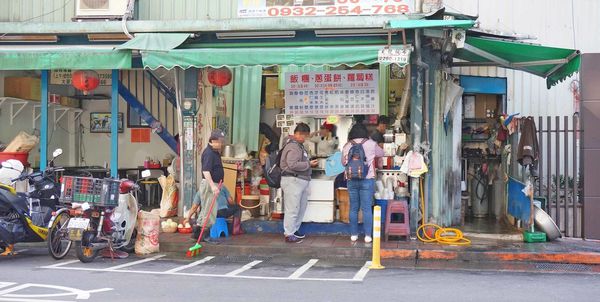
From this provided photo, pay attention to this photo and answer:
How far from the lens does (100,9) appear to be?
11680 mm

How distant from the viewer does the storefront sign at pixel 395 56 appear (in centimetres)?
947

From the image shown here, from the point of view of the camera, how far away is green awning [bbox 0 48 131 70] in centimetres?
1048

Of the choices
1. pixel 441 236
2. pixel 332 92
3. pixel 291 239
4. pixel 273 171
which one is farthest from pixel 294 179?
pixel 441 236

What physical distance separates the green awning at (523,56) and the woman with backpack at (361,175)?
87.5 inches

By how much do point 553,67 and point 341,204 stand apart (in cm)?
439

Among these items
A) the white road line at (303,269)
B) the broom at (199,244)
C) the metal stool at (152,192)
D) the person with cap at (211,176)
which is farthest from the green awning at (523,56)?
the metal stool at (152,192)

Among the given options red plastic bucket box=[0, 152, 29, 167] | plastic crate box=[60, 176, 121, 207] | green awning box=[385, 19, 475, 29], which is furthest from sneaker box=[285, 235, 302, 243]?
red plastic bucket box=[0, 152, 29, 167]

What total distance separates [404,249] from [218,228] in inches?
125

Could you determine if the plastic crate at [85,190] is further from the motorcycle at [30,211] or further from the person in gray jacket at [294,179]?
the person in gray jacket at [294,179]

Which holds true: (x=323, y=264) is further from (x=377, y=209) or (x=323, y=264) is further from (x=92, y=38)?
(x=92, y=38)

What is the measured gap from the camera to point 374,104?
1135 cm

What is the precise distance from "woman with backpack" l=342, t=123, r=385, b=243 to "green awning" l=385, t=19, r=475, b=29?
1.99 metres

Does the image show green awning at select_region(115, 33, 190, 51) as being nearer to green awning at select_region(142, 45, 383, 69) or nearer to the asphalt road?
green awning at select_region(142, 45, 383, 69)

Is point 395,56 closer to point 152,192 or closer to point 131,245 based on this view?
point 131,245
